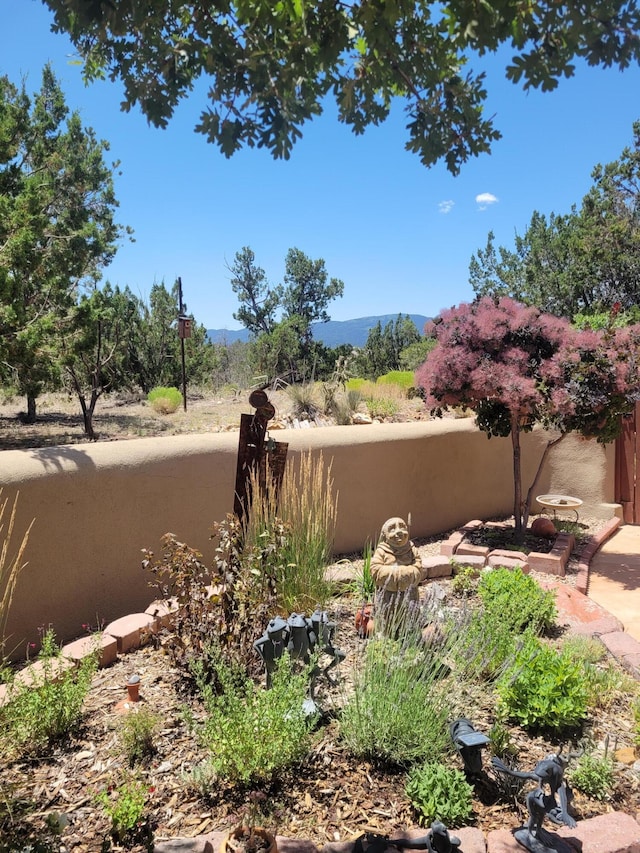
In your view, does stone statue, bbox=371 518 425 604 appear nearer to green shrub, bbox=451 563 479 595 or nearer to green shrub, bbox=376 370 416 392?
green shrub, bbox=451 563 479 595

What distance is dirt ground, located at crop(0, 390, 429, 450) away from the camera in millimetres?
6590

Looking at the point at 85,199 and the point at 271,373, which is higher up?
the point at 85,199

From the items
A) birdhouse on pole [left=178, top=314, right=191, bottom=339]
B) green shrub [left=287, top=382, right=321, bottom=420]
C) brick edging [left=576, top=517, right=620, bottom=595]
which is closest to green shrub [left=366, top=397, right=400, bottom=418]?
green shrub [left=287, top=382, right=321, bottom=420]

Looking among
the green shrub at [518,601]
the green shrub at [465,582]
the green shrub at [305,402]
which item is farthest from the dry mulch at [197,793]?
the green shrub at [305,402]

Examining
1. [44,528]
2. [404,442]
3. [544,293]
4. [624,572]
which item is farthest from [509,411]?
[544,293]

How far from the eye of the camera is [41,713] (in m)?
2.23

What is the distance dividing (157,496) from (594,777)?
115 inches

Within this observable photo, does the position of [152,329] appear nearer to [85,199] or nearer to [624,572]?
[85,199]

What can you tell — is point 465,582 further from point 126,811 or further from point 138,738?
point 126,811

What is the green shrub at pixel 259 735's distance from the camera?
1937 mm

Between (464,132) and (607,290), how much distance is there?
14.2 m

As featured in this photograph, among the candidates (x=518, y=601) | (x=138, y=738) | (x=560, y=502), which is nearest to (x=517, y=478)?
(x=560, y=502)

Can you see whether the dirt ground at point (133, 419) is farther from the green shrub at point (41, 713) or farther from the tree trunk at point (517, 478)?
the green shrub at point (41, 713)

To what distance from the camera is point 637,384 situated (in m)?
4.59
